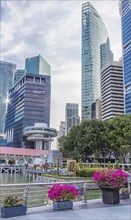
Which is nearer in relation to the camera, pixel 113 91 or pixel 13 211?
pixel 13 211

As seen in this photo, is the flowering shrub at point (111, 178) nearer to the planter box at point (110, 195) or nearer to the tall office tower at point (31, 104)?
the planter box at point (110, 195)

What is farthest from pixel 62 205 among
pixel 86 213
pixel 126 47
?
pixel 126 47

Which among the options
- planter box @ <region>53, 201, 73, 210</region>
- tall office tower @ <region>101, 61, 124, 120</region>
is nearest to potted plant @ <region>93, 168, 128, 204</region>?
planter box @ <region>53, 201, 73, 210</region>

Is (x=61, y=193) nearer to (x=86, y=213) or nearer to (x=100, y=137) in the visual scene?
(x=86, y=213)

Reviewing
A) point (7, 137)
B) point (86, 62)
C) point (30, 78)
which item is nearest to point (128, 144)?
point (30, 78)

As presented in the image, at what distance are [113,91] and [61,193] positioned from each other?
133 meters

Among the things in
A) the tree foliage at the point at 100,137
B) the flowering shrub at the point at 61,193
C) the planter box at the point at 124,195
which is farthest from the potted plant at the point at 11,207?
the tree foliage at the point at 100,137

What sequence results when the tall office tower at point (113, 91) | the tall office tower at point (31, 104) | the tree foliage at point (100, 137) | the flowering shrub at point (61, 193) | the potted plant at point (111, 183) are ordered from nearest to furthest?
the flowering shrub at point (61, 193) → the potted plant at point (111, 183) → the tree foliage at point (100, 137) → the tall office tower at point (113, 91) → the tall office tower at point (31, 104)

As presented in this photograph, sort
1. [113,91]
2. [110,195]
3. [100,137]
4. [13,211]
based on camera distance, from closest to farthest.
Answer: [13,211]
[110,195]
[100,137]
[113,91]

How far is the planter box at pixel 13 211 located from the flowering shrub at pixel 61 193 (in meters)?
1.18

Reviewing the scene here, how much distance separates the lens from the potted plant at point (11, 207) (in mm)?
7848

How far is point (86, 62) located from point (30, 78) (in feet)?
217

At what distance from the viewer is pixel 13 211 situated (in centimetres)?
799

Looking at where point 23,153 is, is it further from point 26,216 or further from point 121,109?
point 26,216
